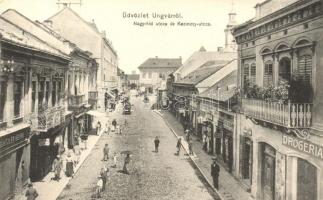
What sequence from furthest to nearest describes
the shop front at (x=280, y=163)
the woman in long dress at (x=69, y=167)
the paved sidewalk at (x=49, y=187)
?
the woman in long dress at (x=69, y=167)
the paved sidewalk at (x=49, y=187)
the shop front at (x=280, y=163)

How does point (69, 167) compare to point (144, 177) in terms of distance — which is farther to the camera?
point (144, 177)

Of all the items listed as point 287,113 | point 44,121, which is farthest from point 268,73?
point 44,121

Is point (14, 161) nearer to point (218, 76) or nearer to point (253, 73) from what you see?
point (253, 73)

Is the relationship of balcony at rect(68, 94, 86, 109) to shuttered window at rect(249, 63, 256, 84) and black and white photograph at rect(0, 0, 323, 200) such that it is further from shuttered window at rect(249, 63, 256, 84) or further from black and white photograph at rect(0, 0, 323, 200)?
shuttered window at rect(249, 63, 256, 84)

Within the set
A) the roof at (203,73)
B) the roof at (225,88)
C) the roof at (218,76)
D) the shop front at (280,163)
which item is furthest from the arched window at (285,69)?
the roof at (203,73)

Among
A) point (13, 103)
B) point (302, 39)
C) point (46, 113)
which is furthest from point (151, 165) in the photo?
point (302, 39)

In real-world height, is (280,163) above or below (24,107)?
below

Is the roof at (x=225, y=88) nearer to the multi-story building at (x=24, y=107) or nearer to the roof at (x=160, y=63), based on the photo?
the multi-story building at (x=24, y=107)
